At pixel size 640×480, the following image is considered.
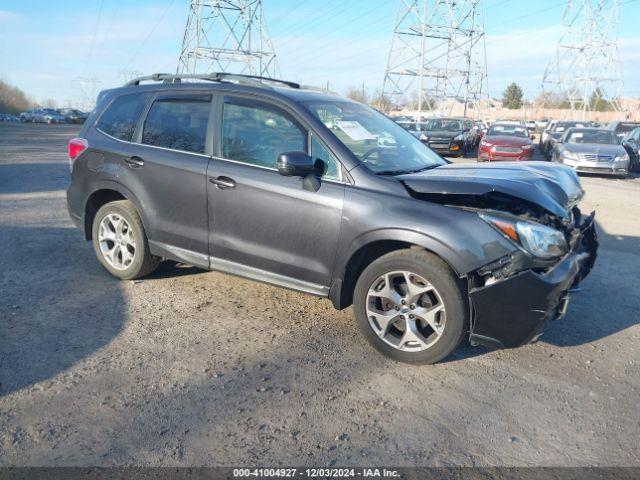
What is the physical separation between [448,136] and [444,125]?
7.89 ft

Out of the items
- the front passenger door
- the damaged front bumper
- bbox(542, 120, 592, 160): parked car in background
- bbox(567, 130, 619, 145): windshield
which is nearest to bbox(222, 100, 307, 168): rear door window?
the front passenger door

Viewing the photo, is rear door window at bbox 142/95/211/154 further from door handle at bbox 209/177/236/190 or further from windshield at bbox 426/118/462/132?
windshield at bbox 426/118/462/132

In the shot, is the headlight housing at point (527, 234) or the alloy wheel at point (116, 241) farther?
the alloy wheel at point (116, 241)

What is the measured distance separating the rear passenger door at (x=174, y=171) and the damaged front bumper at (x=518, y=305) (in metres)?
2.32

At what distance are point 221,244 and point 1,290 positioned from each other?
2.16m

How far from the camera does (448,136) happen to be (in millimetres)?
20375

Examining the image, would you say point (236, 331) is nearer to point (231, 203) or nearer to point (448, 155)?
point (231, 203)

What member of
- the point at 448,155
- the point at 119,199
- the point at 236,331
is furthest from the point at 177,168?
the point at 448,155

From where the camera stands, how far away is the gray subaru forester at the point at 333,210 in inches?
135

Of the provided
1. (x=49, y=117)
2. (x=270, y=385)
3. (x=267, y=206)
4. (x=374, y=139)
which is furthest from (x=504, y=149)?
(x=49, y=117)

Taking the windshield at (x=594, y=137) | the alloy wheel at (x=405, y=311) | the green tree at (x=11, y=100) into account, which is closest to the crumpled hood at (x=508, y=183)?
the alloy wheel at (x=405, y=311)

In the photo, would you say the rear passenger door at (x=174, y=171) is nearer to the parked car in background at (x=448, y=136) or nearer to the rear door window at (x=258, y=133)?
the rear door window at (x=258, y=133)

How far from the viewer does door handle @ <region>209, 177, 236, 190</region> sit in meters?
4.26

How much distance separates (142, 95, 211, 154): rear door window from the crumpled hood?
1.81 m
